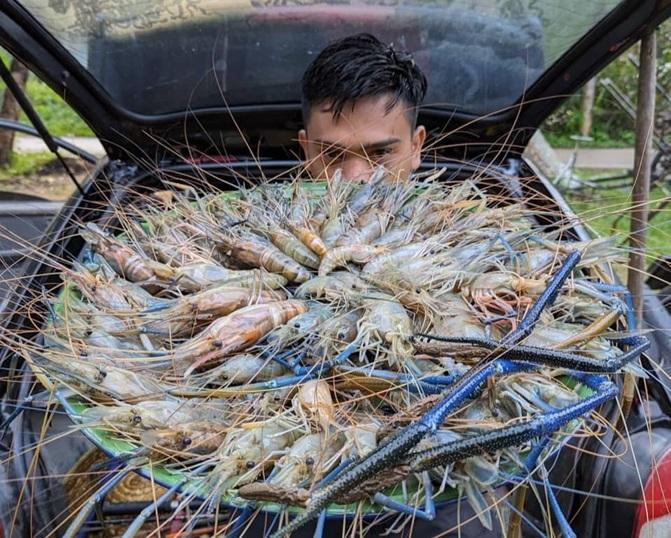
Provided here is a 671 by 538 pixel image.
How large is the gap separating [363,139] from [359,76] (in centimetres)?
24

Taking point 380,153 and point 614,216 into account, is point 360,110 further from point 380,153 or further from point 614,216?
point 614,216

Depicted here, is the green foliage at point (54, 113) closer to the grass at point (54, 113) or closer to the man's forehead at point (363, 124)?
the grass at point (54, 113)

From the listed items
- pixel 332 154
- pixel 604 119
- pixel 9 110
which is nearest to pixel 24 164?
pixel 9 110

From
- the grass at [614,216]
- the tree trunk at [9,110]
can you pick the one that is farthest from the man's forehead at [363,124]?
the tree trunk at [9,110]

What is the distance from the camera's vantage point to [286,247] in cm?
180

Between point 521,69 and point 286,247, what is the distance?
5.10 ft

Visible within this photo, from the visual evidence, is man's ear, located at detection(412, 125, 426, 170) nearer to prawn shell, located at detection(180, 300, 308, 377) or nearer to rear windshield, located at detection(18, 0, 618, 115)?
rear windshield, located at detection(18, 0, 618, 115)

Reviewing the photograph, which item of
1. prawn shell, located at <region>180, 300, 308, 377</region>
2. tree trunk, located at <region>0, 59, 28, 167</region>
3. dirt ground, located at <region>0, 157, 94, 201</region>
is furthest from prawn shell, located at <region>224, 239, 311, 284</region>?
dirt ground, located at <region>0, 157, 94, 201</region>

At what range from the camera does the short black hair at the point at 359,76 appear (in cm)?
235

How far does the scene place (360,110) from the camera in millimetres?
2383

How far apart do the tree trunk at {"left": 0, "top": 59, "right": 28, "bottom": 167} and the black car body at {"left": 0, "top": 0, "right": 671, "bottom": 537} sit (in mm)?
4467

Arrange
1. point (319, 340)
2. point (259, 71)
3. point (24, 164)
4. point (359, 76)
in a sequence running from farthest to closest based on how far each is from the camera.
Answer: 1. point (24, 164)
2. point (259, 71)
3. point (359, 76)
4. point (319, 340)

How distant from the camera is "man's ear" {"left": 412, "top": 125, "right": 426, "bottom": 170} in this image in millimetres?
2494

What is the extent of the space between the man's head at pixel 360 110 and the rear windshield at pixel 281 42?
0.84 feet
